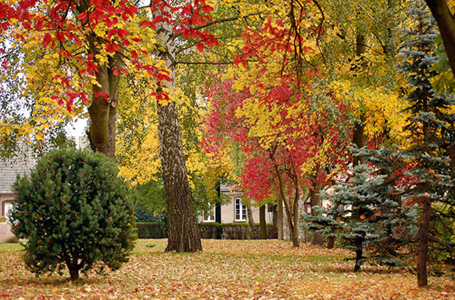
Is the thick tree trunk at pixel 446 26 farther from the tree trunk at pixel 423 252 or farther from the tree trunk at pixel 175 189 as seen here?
the tree trunk at pixel 175 189

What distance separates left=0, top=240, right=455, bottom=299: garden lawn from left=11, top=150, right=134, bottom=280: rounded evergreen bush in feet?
1.69

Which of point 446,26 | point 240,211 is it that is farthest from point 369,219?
point 240,211

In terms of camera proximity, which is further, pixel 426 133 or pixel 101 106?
pixel 101 106

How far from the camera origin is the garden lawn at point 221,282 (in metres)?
7.22

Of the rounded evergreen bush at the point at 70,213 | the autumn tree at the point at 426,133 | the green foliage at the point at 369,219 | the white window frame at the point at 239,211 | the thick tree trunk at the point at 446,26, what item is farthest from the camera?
the white window frame at the point at 239,211

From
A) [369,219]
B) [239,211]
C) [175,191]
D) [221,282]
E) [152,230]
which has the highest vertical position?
[175,191]

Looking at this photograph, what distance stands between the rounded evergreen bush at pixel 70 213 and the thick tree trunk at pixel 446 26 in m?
6.01

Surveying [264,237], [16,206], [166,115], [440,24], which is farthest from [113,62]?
[264,237]

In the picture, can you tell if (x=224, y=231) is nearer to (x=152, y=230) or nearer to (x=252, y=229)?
(x=252, y=229)

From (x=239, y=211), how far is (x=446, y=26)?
138 ft

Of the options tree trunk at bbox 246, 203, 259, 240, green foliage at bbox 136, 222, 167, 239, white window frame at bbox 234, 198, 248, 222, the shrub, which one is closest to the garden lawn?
tree trunk at bbox 246, 203, 259, 240

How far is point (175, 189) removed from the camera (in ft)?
46.2

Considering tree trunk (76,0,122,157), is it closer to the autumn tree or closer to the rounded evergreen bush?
the rounded evergreen bush

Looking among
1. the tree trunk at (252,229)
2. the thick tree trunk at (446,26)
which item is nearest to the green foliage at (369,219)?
the thick tree trunk at (446,26)
